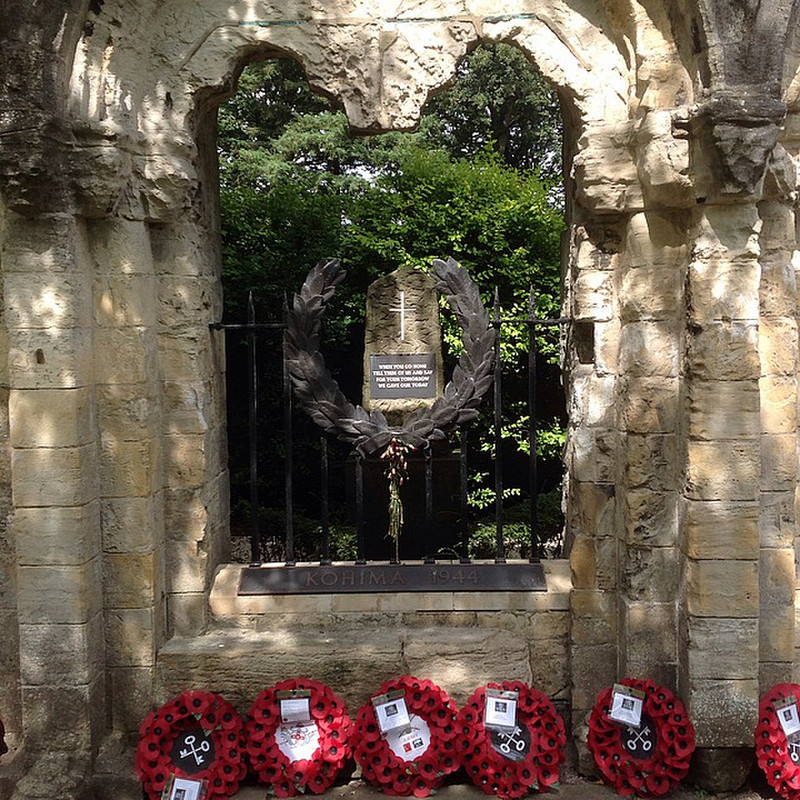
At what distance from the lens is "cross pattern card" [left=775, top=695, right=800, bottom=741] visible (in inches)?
149

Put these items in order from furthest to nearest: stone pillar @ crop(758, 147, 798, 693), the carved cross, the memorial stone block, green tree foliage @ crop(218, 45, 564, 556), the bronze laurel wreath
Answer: green tree foliage @ crop(218, 45, 564, 556) < the carved cross < the memorial stone block < the bronze laurel wreath < stone pillar @ crop(758, 147, 798, 693)

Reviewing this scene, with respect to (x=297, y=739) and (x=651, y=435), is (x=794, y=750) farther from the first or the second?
(x=297, y=739)

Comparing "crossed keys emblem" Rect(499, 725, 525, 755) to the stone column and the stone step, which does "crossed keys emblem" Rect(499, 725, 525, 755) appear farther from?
the stone column

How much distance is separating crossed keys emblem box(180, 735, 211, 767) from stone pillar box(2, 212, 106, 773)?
1.48 ft

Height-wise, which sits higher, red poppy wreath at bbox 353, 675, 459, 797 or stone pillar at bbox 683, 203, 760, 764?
stone pillar at bbox 683, 203, 760, 764

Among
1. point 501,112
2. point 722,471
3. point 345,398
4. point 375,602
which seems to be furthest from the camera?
point 501,112

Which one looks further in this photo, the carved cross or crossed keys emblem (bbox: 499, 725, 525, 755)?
the carved cross

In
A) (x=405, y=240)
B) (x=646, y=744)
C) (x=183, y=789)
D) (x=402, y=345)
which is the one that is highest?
(x=405, y=240)

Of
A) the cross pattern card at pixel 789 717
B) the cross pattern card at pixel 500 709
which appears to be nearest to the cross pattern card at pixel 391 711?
the cross pattern card at pixel 500 709

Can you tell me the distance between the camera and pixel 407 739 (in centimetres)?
383

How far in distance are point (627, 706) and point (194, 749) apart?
81.7 inches

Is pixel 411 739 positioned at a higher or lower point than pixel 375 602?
lower

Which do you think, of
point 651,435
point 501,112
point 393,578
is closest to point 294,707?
point 393,578

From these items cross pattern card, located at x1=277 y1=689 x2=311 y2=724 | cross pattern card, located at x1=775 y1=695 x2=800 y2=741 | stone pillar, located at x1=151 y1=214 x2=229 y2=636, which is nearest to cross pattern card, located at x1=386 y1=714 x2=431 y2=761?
cross pattern card, located at x1=277 y1=689 x2=311 y2=724
